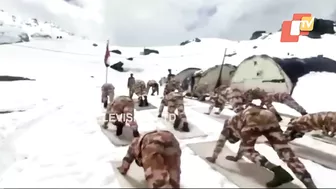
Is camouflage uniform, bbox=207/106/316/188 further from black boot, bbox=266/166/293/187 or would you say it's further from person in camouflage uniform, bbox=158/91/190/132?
person in camouflage uniform, bbox=158/91/190/132

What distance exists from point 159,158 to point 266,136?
4.13 ft

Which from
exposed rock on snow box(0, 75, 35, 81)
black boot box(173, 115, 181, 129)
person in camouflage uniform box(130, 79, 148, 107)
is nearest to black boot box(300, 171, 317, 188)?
black boot box(173, 115, 181, 129)

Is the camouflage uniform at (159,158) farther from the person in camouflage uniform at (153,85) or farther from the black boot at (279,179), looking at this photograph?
the person in camouflage uniform at (153,85)

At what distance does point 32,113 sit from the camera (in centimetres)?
614

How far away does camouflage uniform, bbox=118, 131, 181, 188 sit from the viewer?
7.70 feet

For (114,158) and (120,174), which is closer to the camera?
(120,174)

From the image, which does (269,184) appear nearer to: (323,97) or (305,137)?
(305,137)

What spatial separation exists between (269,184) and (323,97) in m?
5.17

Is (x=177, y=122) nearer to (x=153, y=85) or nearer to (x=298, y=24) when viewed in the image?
(x=153, y=85)

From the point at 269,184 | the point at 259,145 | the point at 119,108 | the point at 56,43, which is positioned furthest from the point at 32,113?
the point at 56,43

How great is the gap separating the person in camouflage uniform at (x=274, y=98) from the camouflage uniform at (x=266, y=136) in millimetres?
2576

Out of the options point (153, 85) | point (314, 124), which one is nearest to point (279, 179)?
point (314, 124)

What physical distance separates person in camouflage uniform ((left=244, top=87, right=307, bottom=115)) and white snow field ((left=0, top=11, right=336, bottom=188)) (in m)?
0.74

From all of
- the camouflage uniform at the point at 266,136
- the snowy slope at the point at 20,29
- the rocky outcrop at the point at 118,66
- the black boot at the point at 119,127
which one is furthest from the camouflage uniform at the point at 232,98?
the snowy slope at the point at 20,29
